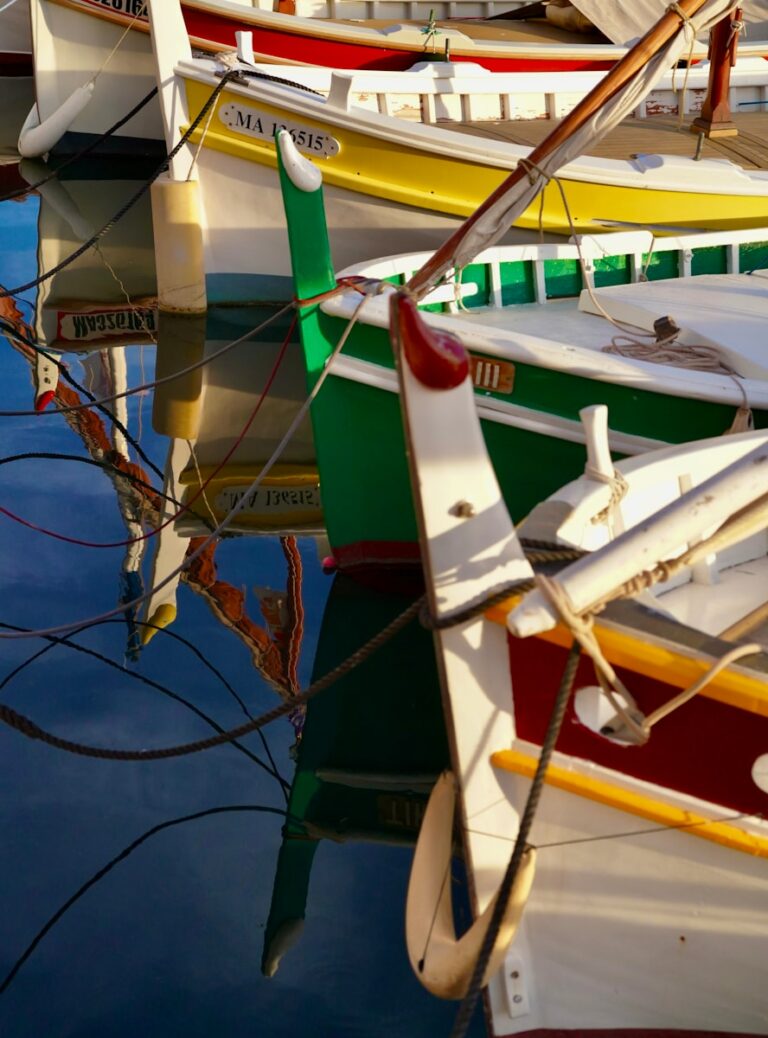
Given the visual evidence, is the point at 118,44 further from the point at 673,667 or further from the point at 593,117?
the point at 673,667

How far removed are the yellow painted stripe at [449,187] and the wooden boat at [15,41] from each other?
33.2 ft

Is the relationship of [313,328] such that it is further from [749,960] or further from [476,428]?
[749,960]

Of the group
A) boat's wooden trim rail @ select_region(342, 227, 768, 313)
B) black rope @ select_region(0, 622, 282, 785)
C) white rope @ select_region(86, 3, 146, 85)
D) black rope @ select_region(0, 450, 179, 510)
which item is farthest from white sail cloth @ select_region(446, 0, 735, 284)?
white rope @ select_region(86, 3, 146, 85)

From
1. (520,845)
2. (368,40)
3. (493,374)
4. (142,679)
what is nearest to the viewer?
(520,845)

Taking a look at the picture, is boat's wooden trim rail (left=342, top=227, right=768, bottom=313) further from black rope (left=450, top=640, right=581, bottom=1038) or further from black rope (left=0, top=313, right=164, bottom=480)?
black rope (left=450, top=640, right=581, bottom=1038)

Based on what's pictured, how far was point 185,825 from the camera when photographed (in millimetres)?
4770

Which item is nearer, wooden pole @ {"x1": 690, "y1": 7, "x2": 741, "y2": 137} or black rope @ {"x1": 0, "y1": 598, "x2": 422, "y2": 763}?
black rope @ {"x1": 0, "y1": 598, "x2": 422, "y2": 763}

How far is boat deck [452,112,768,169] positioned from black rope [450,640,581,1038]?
21.1 ft

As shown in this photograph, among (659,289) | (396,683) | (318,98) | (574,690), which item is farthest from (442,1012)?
(318,98)

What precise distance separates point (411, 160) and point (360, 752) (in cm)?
475

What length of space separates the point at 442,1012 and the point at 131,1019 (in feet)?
3.00

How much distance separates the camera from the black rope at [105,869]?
411 centimetres

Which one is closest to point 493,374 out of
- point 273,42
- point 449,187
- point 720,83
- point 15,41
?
point 449,187

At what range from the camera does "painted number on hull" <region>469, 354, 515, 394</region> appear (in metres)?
5.49
